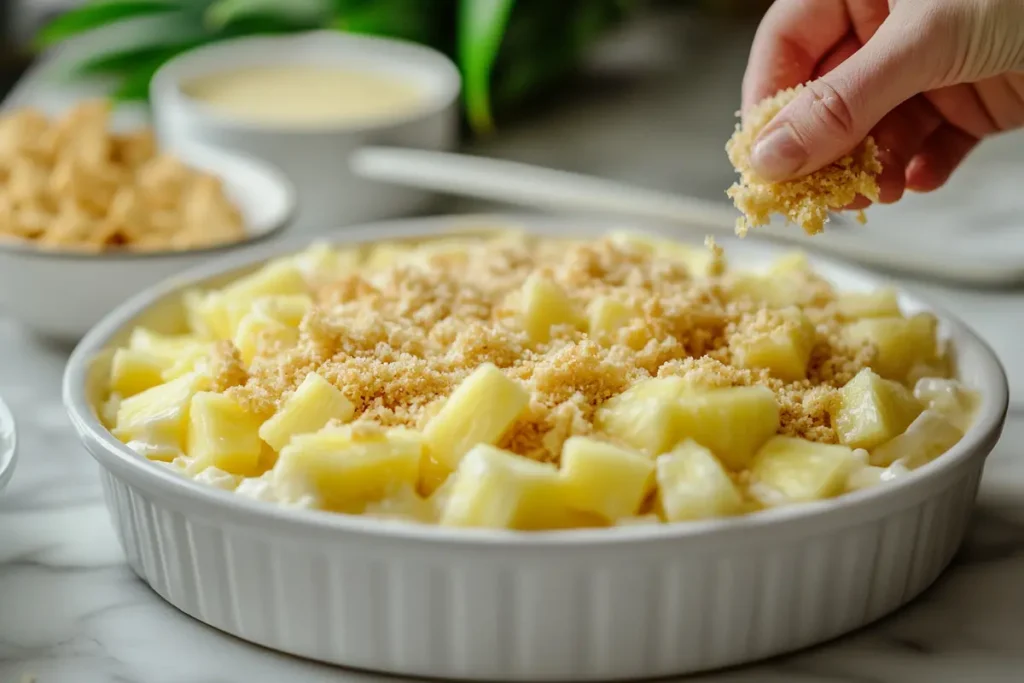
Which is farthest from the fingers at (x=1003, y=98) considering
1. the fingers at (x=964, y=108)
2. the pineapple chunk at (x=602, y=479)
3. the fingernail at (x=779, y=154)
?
the pineapple chunk at (x=602, y=479)

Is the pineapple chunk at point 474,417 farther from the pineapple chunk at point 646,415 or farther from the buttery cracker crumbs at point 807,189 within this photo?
the buttery cracker crumbs at point 807,189

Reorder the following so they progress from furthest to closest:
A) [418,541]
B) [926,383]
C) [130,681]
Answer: [926,383]
[130,681]
[418,541]

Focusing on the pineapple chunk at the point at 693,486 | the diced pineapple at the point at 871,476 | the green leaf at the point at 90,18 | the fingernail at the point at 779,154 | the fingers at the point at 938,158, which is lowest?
the diced pineapple at the point at 871,476

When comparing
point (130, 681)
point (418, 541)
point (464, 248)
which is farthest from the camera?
point (464, 248)

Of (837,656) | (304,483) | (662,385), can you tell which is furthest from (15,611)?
(837,656)

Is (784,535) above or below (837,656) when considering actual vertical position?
above

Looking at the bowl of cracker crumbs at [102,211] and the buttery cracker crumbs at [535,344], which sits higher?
the buttery cracker crumbs at [535,344]

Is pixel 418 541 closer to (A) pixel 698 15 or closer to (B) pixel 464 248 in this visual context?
(B) pixel 464 248

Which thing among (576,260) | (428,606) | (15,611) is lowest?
(15,611)
